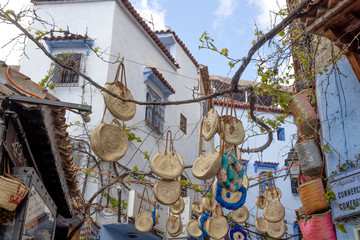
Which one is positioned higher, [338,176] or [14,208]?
[338,176]

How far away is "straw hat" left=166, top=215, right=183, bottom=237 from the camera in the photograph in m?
10.7

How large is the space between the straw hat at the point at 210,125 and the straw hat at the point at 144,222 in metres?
4.89

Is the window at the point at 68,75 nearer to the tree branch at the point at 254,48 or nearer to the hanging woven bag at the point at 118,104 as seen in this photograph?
the hanging woven bag at the point at 118,104

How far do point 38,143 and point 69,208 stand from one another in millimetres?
2251

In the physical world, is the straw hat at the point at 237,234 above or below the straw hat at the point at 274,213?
below

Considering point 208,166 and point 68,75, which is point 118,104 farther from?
point 68,75

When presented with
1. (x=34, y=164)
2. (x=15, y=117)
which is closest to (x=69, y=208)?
(x=34, y=164)

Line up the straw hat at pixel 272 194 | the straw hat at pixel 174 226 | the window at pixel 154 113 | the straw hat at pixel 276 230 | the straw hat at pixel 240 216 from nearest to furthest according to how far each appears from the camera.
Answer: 1. the straw hat at pixel 240 216
2. the straw hat at pixel 272 194
3. the straw hat at pixel 174 226
4. the straw hat at pixel 276 230
5. the window at pixel 154 113

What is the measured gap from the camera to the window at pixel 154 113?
46.1 feet

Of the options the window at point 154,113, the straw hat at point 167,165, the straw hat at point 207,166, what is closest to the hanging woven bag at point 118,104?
the straw hat at point 207,166

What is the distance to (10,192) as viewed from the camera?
414cm

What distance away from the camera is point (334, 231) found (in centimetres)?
643

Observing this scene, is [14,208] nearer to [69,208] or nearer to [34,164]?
[34,164]

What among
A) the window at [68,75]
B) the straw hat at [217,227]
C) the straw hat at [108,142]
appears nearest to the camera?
A: the straw hat at [108,142]
